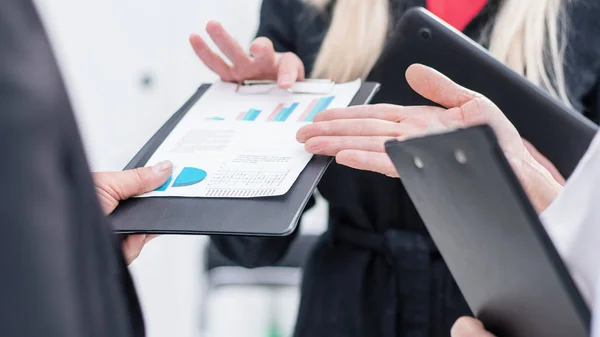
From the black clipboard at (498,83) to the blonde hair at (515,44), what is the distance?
115 mm

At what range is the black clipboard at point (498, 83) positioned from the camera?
0.71 metres

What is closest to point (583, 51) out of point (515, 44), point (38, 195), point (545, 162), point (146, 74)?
point (515, 44)

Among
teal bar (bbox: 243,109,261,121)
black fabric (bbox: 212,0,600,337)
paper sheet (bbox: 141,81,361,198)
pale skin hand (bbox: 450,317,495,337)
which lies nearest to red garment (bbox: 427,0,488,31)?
black fabric (bbox: 212,0,600,337)

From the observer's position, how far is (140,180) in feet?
→ 2.08

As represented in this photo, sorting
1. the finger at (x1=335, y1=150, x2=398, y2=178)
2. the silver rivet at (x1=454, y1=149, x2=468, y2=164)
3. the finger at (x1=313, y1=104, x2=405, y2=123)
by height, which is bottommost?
the finger at (x1=335, y1=150, x2=398, y2=178)

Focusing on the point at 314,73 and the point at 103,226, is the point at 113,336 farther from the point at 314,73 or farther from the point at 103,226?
the point at 314,73

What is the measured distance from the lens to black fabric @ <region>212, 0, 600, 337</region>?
836 millimetres

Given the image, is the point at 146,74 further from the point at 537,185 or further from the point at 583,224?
the point at 583,224

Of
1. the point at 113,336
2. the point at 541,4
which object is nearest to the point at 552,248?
the point at 113,336

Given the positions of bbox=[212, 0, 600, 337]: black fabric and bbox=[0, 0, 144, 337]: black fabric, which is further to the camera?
bbox=[212, 0, 600, 337]: black fabric

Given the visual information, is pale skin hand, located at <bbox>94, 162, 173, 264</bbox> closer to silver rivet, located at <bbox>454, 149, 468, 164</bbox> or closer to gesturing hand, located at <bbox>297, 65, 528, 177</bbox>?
gesturing hand, located at <bbox>297, 65, 528, 177</bbox>

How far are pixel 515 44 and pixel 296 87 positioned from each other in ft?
0.88

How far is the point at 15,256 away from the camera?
0.74 feet

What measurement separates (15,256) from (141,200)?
412 millimetres
